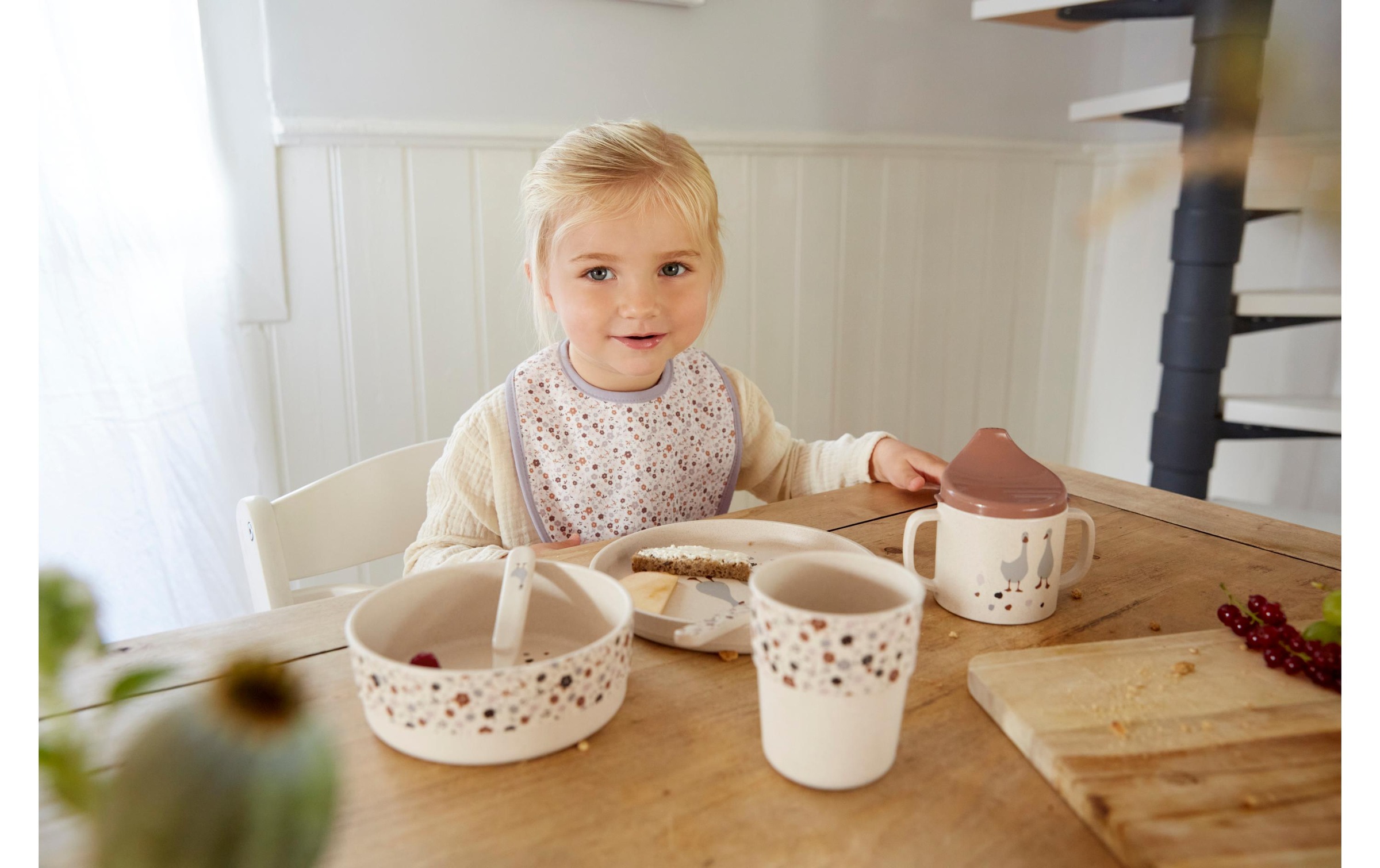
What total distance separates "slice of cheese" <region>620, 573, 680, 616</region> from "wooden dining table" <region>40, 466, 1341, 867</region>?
1.3 inches

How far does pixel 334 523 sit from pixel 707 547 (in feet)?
1.52

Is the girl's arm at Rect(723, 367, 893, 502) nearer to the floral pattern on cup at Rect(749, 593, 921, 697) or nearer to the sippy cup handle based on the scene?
the sippy cup handle

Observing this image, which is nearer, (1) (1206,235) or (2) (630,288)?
(2) (630,288)

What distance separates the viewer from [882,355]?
223 centimetres

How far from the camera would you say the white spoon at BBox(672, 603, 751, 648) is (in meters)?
0.57

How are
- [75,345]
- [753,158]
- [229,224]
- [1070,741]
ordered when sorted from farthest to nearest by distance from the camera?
[753,158] → [229,224] → [75,345] → [1070,741]

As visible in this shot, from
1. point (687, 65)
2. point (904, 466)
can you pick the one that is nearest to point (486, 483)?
point (904, 466)

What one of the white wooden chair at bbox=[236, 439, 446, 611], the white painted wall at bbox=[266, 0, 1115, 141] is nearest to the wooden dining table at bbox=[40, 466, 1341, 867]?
the white wooden chair at bbox=[236, 439, 446, 611]

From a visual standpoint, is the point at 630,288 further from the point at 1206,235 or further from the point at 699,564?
the point at 1206,235

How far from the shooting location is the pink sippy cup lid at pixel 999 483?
24.9 inches

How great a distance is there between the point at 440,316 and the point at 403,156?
0.94 feet

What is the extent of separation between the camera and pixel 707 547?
0.83m

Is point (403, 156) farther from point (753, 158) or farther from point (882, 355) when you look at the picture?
point (882, 355)
